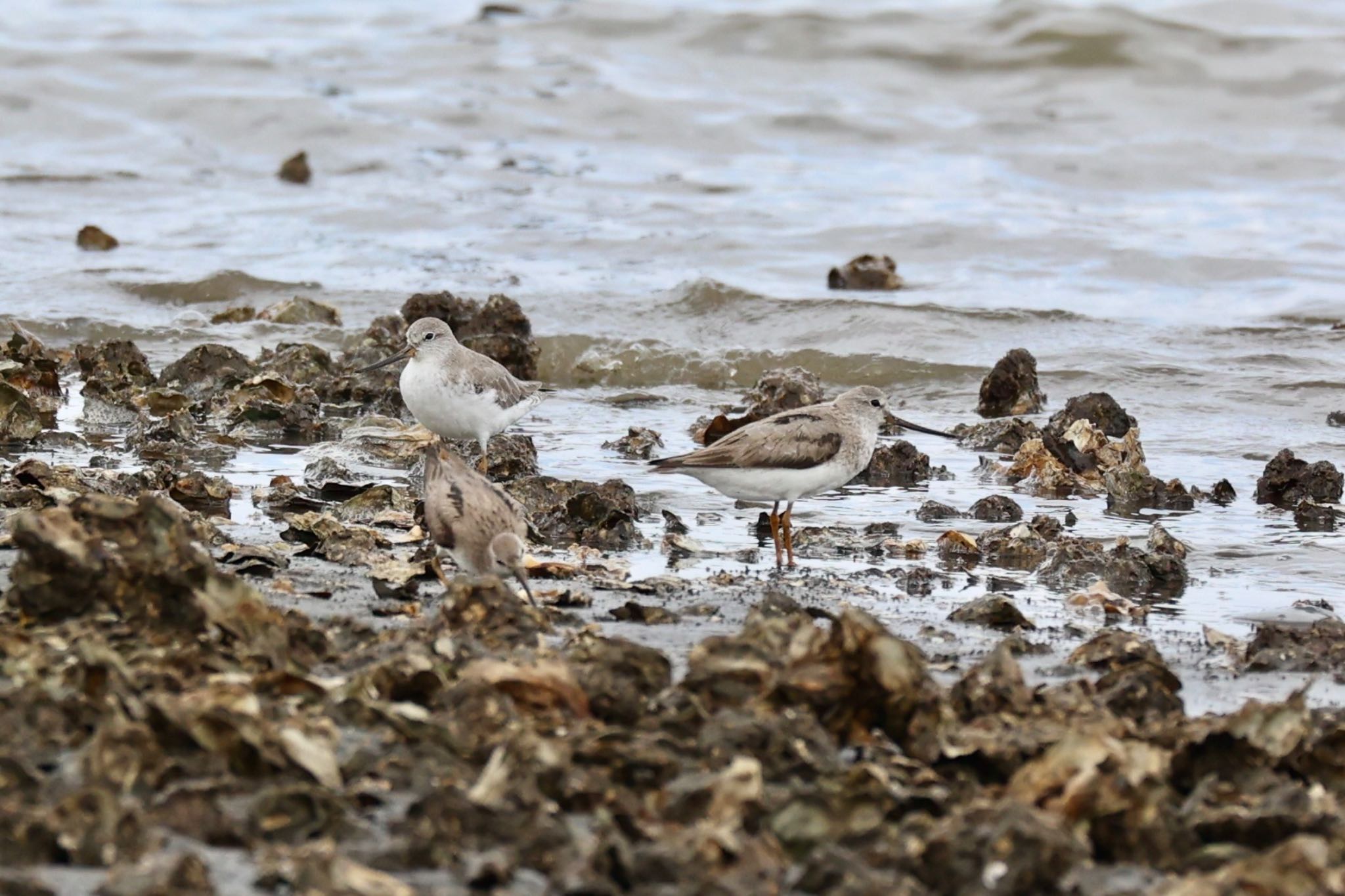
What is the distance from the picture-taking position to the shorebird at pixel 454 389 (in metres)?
9.94

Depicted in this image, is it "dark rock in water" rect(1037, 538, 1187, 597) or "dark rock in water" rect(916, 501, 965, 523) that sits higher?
"dark rock in water" rect(916, 501, 965, 523)

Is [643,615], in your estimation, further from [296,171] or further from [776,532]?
[296,171]

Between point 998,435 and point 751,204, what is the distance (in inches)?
335

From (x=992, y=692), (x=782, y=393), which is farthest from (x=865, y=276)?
(x=992, y=692)

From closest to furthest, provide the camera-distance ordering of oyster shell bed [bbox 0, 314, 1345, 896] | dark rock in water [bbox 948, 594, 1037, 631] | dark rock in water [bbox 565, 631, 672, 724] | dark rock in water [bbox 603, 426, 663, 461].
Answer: oyster shell bed [bbox 0, 314, 1345, 896]
dark rock in water [bbox 565, 631, 672, 724]
dark rock in water [bbox 948, 594, 1037, 631]
dark rock in water [bbox 603, 426, 663, 461]

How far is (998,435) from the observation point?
11227 mm

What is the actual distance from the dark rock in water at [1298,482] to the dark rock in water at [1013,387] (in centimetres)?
272

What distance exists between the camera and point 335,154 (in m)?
21.2

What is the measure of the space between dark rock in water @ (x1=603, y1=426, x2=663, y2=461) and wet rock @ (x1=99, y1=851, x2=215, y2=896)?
23.5 ft

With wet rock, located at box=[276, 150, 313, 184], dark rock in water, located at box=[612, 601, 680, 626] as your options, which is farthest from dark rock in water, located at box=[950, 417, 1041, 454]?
wet rock, located at box=[276, 150, 313, 184]

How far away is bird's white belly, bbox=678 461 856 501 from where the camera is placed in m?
8.47

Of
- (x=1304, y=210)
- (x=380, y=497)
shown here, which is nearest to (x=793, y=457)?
(x=380, y=497)

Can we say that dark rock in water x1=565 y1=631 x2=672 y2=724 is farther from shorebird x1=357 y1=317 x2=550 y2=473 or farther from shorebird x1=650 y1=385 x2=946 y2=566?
shorebird x1=357 y1=317 x2=550 y2=473

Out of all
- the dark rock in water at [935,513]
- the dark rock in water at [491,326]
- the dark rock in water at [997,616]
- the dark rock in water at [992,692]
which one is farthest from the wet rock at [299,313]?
the dark rock in water at [992,692]
